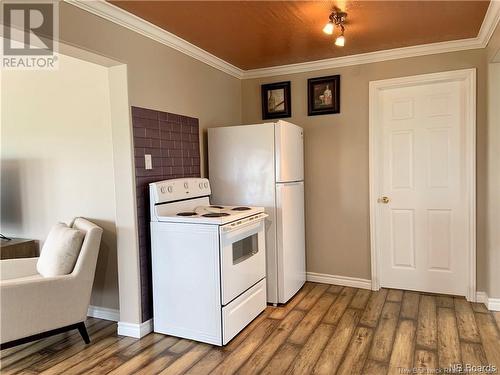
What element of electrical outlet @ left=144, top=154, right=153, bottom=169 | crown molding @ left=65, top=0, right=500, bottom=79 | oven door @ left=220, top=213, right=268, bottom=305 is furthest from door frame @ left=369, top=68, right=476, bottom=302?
electrical outlet @ left=144, top=154, right=153, bottom=169

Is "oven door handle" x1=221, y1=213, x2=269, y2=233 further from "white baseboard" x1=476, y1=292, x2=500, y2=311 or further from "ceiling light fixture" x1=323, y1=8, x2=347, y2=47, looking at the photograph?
"white baseboard" x1=476, y1=292, x2=500, y2=311

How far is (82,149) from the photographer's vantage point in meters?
3.07

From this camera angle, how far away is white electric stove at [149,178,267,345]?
2.54 metres

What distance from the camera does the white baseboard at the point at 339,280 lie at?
3705 millimetres

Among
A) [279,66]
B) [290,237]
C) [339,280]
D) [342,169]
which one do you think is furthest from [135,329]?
[279,66]

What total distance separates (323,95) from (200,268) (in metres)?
2.24

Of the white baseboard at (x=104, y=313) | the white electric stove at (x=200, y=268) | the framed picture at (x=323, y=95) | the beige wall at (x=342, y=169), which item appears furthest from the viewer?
the framed picture at (x=323, y=95)

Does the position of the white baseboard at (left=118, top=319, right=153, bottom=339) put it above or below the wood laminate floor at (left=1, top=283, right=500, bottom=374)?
above

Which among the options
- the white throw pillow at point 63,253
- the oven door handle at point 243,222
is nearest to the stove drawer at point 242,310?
the oven door handle at point 243,222

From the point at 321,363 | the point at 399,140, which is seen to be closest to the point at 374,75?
the point at 399,140

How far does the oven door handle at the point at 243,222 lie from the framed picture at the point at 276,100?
1375mm

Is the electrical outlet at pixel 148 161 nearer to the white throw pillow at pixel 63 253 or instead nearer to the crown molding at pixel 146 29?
the white throw pillow at pixel 63 253

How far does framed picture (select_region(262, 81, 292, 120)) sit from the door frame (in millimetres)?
877

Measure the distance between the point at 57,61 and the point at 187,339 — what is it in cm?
254
